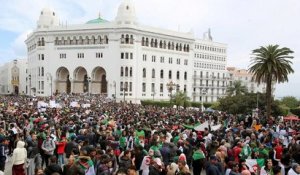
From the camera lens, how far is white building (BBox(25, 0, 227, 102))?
83.6 meters

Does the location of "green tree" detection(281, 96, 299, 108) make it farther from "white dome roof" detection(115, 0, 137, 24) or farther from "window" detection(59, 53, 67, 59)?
"window" detection(59, 53, 67, 59)

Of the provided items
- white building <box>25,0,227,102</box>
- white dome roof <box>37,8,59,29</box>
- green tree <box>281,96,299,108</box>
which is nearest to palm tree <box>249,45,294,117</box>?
green tree <box>281,96,299,108</box>

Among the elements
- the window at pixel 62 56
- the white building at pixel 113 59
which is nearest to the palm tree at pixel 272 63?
the white building at pixel 113 59

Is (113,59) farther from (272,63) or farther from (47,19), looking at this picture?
(272,63)

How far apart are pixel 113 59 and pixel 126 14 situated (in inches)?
366

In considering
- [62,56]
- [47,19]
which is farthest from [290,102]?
[47,19]

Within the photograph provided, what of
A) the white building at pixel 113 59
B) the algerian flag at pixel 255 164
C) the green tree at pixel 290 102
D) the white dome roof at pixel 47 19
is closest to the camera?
the algerian flag at pixel 255 164

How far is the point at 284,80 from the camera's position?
4241 centimetres

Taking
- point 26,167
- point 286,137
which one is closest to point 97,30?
point 286,137

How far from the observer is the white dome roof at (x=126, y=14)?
277 ft

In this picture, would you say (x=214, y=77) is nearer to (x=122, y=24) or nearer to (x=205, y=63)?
(x=205, y=63)

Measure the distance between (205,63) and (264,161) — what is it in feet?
315

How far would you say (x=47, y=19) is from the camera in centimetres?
9600

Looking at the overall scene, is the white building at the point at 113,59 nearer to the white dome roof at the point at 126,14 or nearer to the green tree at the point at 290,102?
the white dome roof at the point at 126,14
